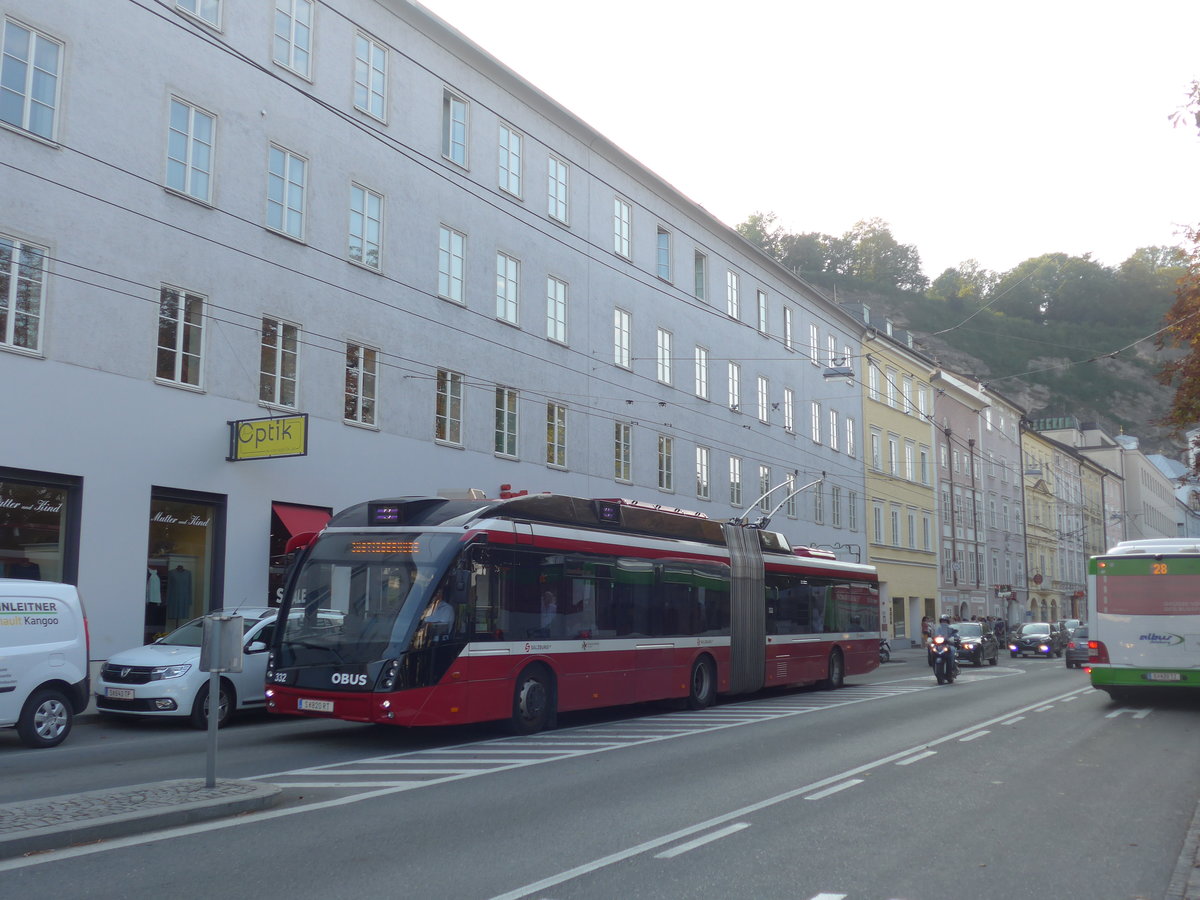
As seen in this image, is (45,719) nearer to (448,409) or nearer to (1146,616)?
(448,409)

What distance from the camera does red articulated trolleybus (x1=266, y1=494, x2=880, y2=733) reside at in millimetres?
12914

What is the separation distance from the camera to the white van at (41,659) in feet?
41.7

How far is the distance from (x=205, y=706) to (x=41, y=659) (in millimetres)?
2621

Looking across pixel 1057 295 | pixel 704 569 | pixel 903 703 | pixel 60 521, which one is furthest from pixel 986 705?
pixel 1057 295

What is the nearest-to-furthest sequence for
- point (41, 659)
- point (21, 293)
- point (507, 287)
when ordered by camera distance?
point (41, 659)
point (21, 293)
point (507, 287)

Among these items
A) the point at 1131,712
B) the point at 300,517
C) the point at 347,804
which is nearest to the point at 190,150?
the point at 300,517

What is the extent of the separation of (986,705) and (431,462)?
12764 mm

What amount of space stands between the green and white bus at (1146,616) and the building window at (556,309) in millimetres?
15680

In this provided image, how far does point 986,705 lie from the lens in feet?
65.7

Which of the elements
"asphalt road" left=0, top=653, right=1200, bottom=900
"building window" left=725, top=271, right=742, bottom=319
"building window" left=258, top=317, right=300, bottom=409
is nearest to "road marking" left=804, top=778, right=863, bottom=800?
"asphalt road" left=0, top=653, right=1200, bottom=900

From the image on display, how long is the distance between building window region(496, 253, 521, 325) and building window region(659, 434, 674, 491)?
28.0 ft

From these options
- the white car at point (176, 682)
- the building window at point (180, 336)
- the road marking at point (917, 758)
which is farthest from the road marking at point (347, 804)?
the building window at point (180, 336)

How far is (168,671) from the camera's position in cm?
1507

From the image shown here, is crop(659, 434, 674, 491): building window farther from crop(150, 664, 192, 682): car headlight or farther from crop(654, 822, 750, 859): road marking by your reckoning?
crop(654, 822, 750, 859): road marking
